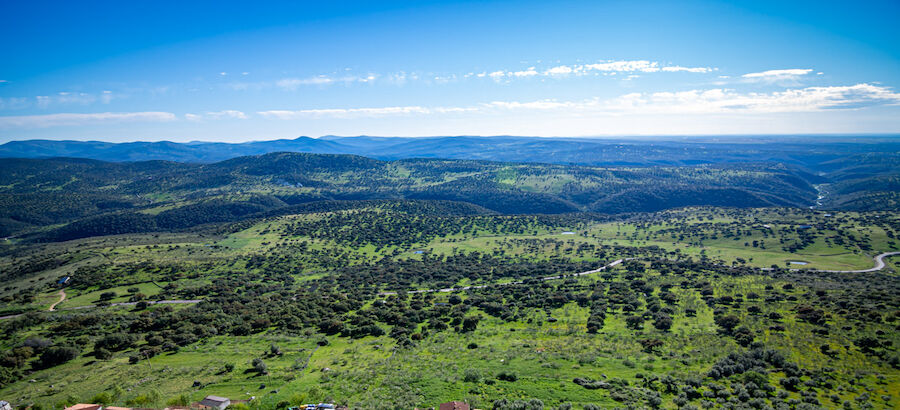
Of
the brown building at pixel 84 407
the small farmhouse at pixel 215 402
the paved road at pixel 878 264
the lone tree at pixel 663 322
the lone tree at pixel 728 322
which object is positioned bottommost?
the paved road at pixel 878 264

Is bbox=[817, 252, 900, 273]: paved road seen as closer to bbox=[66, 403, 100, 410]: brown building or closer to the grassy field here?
Answer: the grassy field

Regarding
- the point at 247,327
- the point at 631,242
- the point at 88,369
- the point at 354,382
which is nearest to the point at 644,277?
the point at 631,242

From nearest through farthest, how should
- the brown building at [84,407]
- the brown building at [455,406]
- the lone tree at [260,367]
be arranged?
the brown building at [84,407] < the brown building at [455,406] < the lone tree at [260,367]

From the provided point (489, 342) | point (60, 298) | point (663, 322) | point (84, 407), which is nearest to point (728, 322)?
point (663, 322)

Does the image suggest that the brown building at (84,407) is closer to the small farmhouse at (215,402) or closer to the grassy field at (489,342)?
the grassy field at (489,342)

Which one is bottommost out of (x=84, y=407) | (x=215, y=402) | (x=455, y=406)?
(x=215, y=402)

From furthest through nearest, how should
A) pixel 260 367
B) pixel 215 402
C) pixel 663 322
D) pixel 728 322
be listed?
pixel 663 322 → pixel 728 322 → pixel 260 367 → pixel 215 402

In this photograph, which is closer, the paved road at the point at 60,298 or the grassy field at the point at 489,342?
the grassy field at the point at 489,342

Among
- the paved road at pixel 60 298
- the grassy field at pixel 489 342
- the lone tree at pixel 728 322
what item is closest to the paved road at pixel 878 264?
the grassy field at pixel 489 342

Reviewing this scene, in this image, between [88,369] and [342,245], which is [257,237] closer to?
[342,245]

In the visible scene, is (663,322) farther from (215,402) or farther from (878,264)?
(878,264)

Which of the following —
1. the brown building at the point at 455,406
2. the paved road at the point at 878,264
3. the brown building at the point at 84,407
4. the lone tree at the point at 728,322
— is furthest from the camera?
the paved road at the point at 878,264
